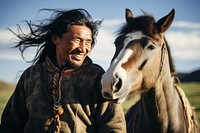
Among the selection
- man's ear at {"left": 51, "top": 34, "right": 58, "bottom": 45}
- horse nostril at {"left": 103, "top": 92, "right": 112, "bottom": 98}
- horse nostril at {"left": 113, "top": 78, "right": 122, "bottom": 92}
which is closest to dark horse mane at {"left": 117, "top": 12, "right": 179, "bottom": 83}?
horse nostril at {"left": 113, "top": 78, "right": 122, "bottom": 92}

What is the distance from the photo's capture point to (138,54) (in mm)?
3719

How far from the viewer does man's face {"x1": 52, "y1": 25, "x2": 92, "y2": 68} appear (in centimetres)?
288

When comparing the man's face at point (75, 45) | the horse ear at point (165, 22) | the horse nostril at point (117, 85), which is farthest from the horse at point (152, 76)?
the man's face at point (75, 45)

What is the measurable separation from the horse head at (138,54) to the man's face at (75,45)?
0.45 metres

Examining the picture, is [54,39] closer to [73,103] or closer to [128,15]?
[73,103]

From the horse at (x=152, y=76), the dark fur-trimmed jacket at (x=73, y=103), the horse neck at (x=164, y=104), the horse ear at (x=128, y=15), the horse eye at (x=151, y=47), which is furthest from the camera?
the horse ear at (x=128, y=15)

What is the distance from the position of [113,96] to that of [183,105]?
56.1 inches

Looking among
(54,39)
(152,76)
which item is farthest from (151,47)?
(54,39)

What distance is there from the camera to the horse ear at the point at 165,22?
4.02 m

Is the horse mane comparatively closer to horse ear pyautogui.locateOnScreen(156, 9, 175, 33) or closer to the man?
horse ear pyautogui.locateOnScreen(156, 9, 175, 33)

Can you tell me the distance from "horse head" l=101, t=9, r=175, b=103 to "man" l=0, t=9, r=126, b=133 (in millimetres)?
447

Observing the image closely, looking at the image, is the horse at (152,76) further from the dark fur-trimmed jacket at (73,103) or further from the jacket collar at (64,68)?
the dark fur-trimmed jacket at (73,103)

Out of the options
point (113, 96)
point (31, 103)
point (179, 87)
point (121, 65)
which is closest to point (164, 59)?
point (179, 87)

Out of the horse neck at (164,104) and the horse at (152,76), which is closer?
the horse at (152,76)
